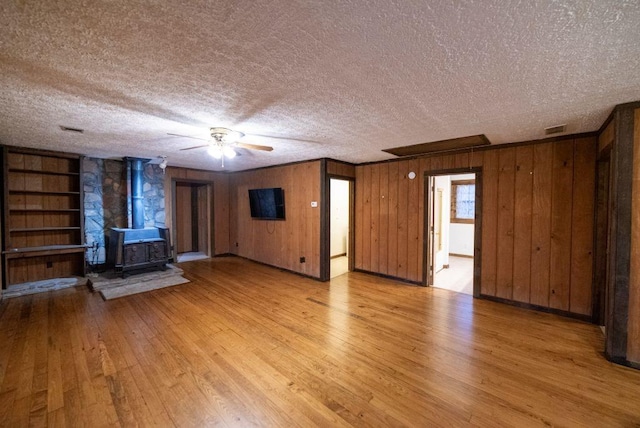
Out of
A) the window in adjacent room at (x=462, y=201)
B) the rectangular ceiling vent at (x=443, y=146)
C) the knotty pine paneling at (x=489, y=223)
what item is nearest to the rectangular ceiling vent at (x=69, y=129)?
the rectangular ceiling vent at (x=443, y=146)

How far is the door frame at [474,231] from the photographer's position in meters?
3.93

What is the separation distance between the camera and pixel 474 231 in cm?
400

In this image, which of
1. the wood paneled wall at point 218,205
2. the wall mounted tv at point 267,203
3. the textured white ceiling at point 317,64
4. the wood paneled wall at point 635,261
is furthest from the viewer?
the wood paneled wall at point 218,205

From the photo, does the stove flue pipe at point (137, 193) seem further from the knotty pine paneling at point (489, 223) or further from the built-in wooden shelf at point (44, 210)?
the knotty pine paneling at point (489, 223)

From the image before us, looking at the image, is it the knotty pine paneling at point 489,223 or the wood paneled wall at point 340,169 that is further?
the wood paneled wall at point 340,169

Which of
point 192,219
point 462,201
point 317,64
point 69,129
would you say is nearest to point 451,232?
point 462,201

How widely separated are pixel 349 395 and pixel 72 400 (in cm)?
199

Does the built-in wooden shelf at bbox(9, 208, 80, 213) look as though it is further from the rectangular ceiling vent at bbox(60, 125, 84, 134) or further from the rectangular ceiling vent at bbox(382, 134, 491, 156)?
the rectangular ceiling vent at bbox(382, 134, 491, 156)

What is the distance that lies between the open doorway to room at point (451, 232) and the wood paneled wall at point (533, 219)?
6.7 inches

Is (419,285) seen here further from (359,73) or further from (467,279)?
(359,73)

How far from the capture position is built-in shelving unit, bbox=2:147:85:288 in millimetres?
4145

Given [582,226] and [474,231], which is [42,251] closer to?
[474,231]

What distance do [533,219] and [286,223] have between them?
13.6 ft

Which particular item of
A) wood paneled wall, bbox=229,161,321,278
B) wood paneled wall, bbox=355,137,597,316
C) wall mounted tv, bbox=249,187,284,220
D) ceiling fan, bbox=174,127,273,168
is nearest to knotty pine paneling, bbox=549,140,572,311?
wood paneled wall, bbox=355,137,597,316
